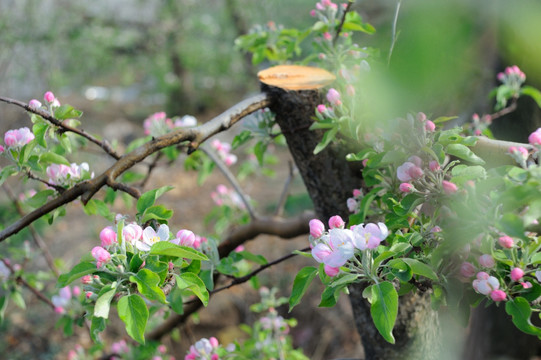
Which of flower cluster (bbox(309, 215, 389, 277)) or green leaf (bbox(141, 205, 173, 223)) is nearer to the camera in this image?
flower cluster (bbox(309, 215, 389, 277))

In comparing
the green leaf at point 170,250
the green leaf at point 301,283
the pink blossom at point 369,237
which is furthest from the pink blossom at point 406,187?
the green leaf at point 170,250

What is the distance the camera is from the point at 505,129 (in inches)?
86.3

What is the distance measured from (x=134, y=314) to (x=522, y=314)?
0.64m

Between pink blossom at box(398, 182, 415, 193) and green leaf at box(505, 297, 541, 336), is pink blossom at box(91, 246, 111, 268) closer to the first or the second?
pink blossom at box(398, 182, 415, 193)

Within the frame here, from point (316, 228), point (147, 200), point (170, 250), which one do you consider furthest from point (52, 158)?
point (316, 228)

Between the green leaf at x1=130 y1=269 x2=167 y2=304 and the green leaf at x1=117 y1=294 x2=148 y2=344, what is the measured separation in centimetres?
2

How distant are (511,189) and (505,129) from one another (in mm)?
1693

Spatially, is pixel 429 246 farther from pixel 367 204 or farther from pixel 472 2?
pixel 472 2

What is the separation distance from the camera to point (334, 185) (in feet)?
4.67

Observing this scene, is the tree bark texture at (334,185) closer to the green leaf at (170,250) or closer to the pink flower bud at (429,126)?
the pink flower bud at (429,126)

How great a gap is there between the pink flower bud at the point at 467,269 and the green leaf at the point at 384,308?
0.60 ft

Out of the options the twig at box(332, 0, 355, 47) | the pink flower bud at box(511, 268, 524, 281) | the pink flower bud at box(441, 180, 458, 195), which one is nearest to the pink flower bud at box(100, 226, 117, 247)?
the pink flower bud at box(441, 180, 458, 195)

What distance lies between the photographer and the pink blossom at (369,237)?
0.79m

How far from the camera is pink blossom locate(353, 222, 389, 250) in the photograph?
79 cm
